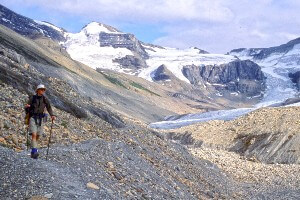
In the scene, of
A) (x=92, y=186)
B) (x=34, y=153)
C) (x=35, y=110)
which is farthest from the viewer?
(x=35, y=110)

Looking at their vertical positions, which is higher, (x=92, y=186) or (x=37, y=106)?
(x=37, y=106)

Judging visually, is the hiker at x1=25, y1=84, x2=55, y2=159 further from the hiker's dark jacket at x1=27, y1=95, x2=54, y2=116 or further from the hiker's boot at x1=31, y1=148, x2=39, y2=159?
the hiker's boot at x1=31, y1=148, x2=39, y2=159

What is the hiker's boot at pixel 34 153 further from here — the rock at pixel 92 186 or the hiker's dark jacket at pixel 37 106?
the rock at pixel 92 186

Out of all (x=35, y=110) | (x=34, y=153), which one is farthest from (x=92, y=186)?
(x=35, y=110)

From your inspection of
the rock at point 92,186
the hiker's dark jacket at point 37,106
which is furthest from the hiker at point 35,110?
the rock at point 92,186

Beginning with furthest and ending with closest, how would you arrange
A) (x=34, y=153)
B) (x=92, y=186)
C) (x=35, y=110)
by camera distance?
(x=35, y=110), (x=34, y=153), (x=92, y=186)

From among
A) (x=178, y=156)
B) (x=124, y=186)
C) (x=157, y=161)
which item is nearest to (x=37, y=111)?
(x=124, y=186)

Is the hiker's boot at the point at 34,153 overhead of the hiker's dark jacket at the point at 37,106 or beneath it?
beneath

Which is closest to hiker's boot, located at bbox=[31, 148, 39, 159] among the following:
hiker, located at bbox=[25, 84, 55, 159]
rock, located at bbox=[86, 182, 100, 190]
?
hiker, located at bbox=[25, 84, 55, 159]

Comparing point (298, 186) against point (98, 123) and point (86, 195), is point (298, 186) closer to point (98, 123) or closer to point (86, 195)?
point (98, 123)

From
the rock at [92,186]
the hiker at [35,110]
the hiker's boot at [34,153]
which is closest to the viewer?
the rock at [92,186]

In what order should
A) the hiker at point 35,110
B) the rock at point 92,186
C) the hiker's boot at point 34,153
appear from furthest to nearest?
the hiker at point 35,110
the hiker's boot at point 34,153
the rock at point 92,186

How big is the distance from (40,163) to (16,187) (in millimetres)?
1959

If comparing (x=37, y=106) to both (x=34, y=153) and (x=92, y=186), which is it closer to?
(x=34, y=153)
